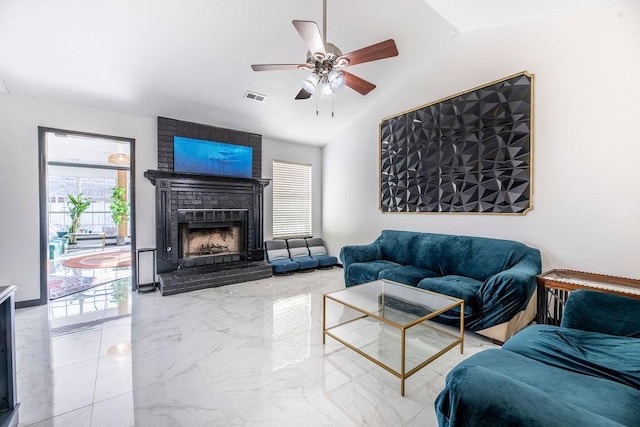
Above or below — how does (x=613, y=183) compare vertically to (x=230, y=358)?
above

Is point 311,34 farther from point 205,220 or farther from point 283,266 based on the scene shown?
point 283,266

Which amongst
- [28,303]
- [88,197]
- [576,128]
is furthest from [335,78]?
[88,197]

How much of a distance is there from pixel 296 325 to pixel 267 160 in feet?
11.4

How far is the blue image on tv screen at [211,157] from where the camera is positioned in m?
4.34

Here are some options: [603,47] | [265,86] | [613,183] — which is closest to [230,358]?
[265,86]

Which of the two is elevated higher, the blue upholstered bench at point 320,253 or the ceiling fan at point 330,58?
the ceiling fan at point 330,58

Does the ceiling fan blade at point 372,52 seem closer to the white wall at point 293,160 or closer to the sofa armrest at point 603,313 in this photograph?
the sofa armrest at point 603,313

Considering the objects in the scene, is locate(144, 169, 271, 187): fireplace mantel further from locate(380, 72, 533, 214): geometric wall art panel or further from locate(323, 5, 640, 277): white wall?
locate(323, 5, 640, 277): white wall

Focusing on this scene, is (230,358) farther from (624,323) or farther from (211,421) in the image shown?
(624,323)

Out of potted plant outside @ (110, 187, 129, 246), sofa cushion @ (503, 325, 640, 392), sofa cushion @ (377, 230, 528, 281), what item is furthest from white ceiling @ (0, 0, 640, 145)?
potted plant outside @ (110, 187, 129, 246)

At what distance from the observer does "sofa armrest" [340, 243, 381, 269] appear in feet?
13.2

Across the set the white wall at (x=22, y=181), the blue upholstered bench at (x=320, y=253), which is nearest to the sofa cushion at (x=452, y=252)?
the blue upholstered bench at (x=320, y=253)

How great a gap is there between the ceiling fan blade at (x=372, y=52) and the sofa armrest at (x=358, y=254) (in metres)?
2.59

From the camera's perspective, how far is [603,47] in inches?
98.7
